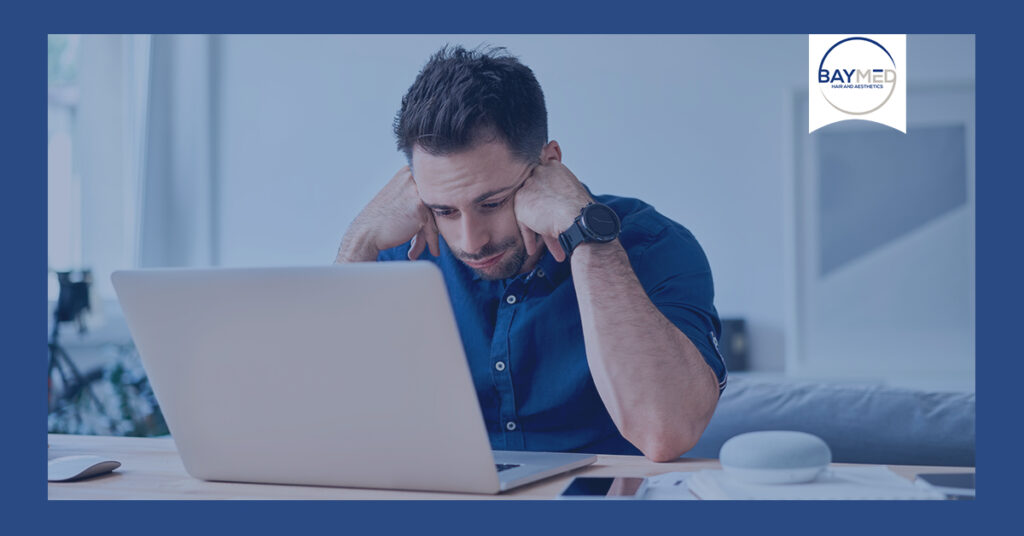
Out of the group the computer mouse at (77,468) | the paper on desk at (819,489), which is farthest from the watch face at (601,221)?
the computer mouse at (77,468)

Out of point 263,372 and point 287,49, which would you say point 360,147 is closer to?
point 287,49

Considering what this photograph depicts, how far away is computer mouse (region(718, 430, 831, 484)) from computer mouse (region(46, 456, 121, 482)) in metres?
0.72

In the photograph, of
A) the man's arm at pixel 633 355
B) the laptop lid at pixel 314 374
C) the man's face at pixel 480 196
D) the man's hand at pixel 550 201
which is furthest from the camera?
the man's face at pixel 480 196

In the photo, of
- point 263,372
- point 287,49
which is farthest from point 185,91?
point 263,372

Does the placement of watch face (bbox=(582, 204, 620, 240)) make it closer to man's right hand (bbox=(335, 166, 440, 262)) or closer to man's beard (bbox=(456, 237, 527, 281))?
man's beard (bbox=(456, 237, 527, 281))

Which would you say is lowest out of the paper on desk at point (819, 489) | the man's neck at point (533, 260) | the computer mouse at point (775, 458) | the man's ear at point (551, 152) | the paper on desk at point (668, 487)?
the paper on desk at point (668, 487)

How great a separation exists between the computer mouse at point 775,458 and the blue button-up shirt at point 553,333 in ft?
1.52

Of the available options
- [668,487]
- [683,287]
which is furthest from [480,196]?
[668,487]

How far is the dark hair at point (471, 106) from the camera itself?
4.58 feet

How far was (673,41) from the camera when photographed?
10.6ft

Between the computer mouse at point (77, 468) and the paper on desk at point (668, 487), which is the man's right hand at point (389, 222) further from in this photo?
the paper on desk at point (668, 487)

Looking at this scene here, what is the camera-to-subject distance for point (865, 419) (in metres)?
1.33

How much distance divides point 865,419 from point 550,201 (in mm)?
593

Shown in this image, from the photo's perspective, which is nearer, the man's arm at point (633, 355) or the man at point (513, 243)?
the man's arm at point (633, 355)
